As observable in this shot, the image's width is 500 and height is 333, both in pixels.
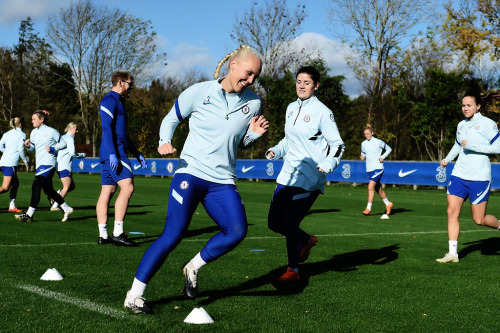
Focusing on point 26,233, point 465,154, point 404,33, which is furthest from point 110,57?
point 465,154

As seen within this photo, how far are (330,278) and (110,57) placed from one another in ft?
146

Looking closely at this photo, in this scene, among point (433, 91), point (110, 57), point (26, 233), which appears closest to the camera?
point (26, 233)

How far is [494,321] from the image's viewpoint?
15.0 ft

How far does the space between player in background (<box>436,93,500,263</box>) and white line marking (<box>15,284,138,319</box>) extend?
437 cm

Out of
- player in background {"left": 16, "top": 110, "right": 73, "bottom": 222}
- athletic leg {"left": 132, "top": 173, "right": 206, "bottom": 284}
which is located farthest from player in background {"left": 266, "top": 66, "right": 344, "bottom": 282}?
player in background {"left": 16, "top": 110, "right": 73, "bottom": 222}

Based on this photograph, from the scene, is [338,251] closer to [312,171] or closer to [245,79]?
[312,171]

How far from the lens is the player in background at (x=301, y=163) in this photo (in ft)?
20.1

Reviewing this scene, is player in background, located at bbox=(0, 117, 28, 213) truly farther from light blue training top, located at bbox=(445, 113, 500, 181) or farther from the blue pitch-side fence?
the blue pitch-side fence

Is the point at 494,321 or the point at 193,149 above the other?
the point at 193,149

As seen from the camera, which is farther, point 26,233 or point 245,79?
point 26,233

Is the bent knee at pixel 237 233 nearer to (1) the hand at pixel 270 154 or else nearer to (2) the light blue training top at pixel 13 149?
(1) the hand at pixel 270 154

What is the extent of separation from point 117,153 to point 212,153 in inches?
147

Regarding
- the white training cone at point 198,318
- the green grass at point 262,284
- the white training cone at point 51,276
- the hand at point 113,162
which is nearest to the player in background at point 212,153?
the white training cone at point 198,318

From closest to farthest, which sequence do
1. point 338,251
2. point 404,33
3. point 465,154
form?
point 465,154 < point 338,251 < point 404,33
